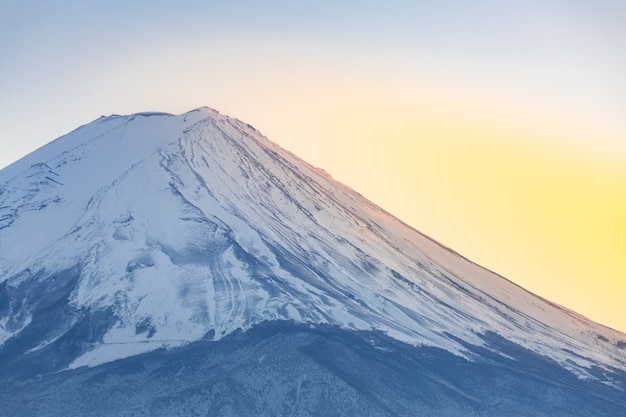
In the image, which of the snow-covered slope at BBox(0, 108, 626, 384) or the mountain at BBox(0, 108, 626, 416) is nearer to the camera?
the mountain at BBox(0, 108, 626, 416)

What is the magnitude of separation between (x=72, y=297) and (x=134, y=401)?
Answer: 16641mm

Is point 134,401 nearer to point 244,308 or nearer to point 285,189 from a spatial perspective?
point 244,308

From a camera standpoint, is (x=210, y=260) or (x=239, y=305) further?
(x=210, y=260)

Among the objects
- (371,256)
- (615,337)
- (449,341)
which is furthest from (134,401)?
(615,337)

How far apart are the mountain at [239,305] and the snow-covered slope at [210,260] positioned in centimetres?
21

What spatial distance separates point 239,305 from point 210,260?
7.92m

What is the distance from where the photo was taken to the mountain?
2643 inches

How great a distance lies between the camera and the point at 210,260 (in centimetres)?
8212

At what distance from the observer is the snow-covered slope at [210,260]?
75562 millimetres

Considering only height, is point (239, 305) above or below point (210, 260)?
below

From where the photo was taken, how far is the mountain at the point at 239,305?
67125mm

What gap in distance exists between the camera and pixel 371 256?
309 feet

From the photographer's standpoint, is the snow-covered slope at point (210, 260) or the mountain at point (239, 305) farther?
the snow-covered slope at point (210, 260)

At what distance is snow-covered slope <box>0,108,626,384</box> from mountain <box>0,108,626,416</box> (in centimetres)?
21
